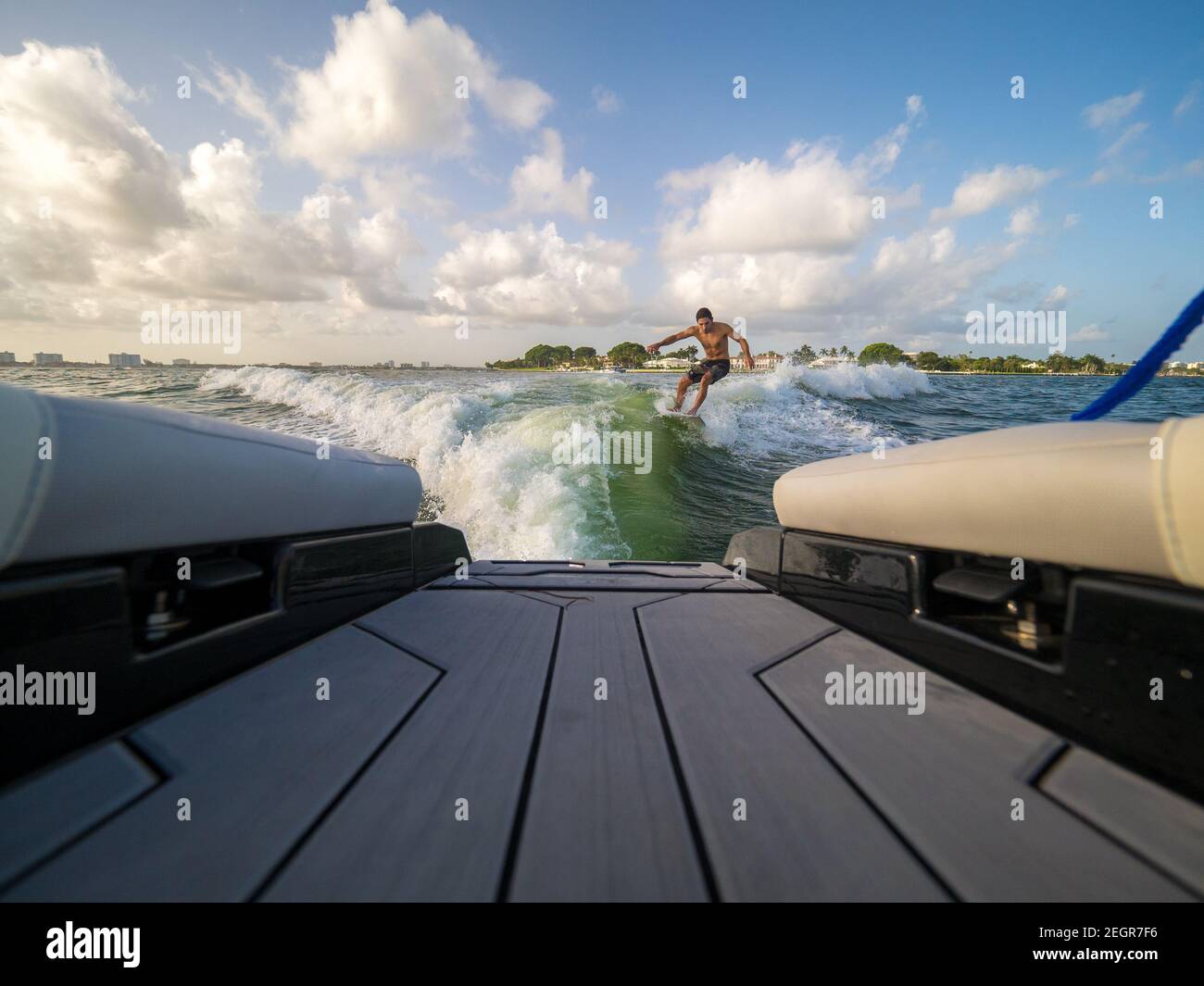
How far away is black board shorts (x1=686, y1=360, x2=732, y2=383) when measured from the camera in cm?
761

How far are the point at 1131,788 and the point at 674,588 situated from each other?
1.25 m

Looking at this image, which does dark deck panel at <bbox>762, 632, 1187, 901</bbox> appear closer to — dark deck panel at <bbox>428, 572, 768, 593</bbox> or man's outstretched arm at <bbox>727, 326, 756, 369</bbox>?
dark deck panel at <bbox>428, 572, 768, 593</bbox>

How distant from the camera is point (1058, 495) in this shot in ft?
2.70

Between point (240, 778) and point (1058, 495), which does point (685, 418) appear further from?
point (240, 778)

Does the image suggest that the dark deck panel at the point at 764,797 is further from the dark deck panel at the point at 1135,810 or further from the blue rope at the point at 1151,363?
the blue rope at the point at 1151,363

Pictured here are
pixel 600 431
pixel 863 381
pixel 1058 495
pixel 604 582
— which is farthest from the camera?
pixel 863 381

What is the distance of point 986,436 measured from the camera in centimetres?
104

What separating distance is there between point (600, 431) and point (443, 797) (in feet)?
19.3

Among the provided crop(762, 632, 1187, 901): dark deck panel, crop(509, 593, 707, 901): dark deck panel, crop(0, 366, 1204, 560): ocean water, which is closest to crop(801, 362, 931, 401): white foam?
crop(0, 366, 1204, 560): ocean water

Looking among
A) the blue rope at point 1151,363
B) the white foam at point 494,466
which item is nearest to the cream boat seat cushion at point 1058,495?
the blue rope at point 1151,363

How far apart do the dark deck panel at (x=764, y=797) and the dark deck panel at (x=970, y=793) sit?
5 cm

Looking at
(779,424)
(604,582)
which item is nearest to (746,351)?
(779,424)

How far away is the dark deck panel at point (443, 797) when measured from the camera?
57cm
